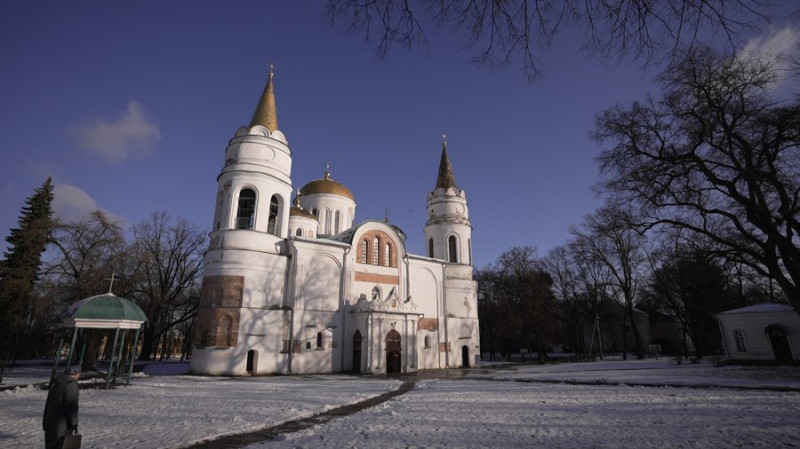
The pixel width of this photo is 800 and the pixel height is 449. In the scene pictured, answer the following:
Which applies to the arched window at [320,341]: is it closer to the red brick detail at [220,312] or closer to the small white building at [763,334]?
the red brick detail at [220,312]

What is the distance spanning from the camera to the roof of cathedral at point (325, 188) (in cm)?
3895

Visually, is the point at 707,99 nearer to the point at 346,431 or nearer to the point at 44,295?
the point at 346,431

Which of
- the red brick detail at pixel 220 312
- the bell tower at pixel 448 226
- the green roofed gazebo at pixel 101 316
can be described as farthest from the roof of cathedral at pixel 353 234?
the green roofed gazebo at pixel 101 316

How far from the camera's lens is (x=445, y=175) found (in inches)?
1565

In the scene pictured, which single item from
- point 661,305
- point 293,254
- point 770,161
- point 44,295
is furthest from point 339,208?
point 661,305

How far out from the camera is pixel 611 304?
5212 centimetres

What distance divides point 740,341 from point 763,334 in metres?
1.36

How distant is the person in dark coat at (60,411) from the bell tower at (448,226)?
103 ft

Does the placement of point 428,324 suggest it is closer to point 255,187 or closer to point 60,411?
point 255,187

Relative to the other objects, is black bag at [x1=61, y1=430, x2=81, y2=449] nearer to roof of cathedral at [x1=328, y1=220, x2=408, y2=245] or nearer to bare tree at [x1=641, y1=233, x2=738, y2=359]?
roof of cathedral at [x1=328, y1=220, x2=408, y2=245]

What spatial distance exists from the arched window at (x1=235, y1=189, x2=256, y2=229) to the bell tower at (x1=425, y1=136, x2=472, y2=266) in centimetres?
1628

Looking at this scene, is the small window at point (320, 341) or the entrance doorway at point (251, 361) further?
the small window at point (320, 341)

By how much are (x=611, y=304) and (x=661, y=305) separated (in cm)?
950

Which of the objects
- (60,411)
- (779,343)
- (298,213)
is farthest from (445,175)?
(60,411)
